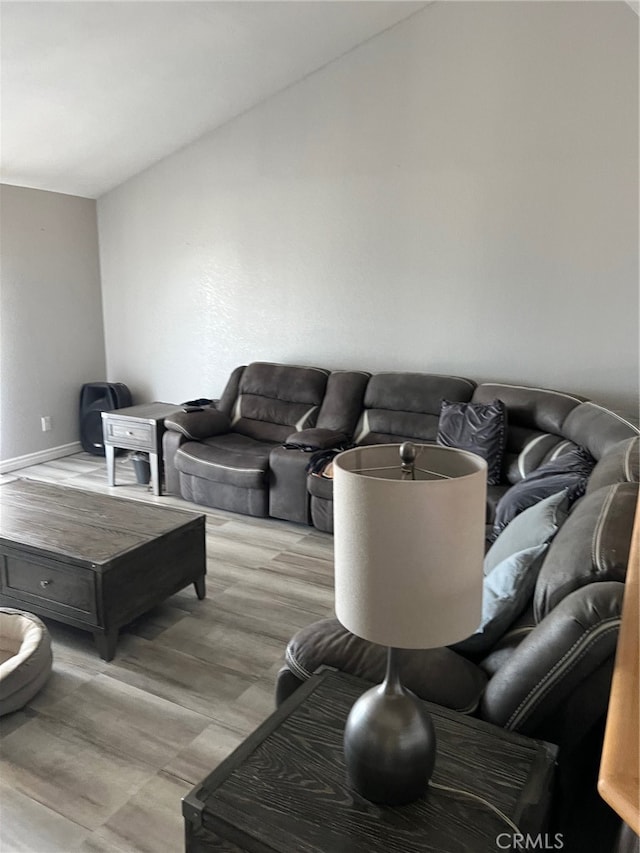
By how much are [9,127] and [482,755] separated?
4437 millimetres

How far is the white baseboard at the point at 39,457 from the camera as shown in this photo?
5176mm

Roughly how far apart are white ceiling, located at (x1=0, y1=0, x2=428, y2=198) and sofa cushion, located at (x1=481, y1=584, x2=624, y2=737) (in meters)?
3.38

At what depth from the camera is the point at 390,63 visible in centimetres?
415

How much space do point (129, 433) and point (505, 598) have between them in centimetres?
362

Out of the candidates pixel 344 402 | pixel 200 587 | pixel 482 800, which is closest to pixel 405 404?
pixel 344 402

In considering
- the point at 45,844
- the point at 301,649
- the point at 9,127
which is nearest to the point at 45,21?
the point at 9,127

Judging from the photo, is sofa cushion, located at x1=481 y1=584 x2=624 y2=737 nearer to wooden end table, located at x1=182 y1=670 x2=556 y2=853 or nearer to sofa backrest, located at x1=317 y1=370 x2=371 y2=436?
wooden end table, located at x1=182 y1=670 x2=556 y2=853

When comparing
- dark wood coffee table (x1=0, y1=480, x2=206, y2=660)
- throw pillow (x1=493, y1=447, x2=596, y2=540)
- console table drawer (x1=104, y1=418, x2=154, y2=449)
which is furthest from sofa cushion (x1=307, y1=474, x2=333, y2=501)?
console table drawer (x1=104, y1=418, x2=154, y2=449)

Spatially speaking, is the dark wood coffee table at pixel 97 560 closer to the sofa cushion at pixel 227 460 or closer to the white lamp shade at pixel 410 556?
the sofa cushion at pixel 227 460

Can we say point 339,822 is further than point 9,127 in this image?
No

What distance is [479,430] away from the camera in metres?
3.59

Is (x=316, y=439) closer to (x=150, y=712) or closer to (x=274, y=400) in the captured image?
(x=274, y=400)

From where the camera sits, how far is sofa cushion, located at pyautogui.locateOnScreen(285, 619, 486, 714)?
1545mm

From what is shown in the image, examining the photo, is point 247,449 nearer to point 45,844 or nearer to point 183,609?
point 183,609
